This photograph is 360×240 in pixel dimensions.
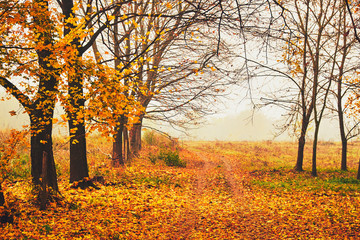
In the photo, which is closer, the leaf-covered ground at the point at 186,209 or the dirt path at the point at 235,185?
the leaf-covered ground at the point at 186,209

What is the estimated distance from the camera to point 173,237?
5.46 metres

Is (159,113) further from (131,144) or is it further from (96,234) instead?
(96,234)

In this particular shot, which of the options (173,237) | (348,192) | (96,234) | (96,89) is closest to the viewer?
(96,234)

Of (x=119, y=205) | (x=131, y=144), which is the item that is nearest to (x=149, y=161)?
(x=131, y=144)

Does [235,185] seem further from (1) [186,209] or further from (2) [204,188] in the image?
(1) [186,209]

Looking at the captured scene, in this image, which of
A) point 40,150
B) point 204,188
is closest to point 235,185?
point 204,188

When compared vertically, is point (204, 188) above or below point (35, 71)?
below

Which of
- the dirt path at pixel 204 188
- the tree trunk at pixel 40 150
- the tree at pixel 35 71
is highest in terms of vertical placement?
the tree at pixel 35 71

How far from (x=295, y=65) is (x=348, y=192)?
716 centimetres

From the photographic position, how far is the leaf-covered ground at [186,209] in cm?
531

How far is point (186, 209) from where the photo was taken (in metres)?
7.33

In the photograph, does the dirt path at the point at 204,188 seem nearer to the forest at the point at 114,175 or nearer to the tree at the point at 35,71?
the forest at the point at 114,175

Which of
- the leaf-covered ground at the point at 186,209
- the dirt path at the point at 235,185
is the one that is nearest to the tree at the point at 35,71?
the leaf-covered ground at the point at 186,209

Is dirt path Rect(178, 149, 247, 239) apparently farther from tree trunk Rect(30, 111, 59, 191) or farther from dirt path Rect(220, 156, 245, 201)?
tree trunk Rect(30, 111, 59, 191)
